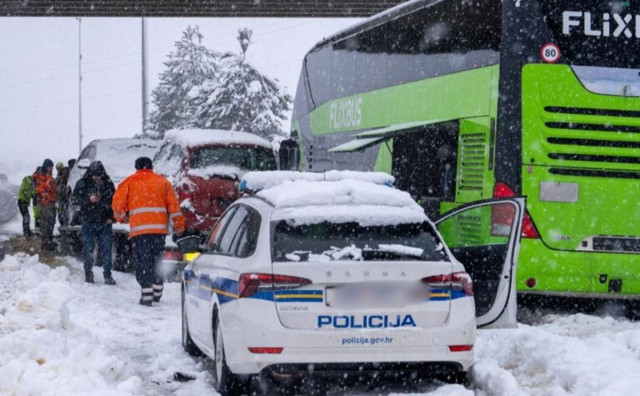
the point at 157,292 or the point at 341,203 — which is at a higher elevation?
the point at 341,203

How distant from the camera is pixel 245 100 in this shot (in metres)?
57.6

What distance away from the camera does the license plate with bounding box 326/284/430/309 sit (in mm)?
6473

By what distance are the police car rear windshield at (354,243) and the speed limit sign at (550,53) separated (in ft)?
15.3

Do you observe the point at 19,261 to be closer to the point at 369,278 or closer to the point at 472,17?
the point at 472,17

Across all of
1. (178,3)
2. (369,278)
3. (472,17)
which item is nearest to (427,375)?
(369,278)

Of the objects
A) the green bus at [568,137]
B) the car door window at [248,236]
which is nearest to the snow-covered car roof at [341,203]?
the car door window at [248,236]

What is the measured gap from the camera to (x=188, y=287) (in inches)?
355

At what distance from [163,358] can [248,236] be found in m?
2.17

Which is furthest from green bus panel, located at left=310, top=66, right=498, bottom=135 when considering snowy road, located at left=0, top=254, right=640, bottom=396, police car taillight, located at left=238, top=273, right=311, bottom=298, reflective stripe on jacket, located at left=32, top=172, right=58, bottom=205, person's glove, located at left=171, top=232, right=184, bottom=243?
reflective stripe on jacket, located at left=32, top=172, right=58, bottom=205

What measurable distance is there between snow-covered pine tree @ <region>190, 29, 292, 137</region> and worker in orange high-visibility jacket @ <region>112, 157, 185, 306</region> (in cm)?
4407

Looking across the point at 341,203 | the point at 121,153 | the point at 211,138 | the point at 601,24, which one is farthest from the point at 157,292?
the point at 121,153

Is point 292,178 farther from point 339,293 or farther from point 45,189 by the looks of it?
point 45,189

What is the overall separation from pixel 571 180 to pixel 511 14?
6.17 feet

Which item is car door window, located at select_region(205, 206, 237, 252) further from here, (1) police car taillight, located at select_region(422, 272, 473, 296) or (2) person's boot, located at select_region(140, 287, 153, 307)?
(2) person's boot, located at select_region(140, 287, 153, 307)
